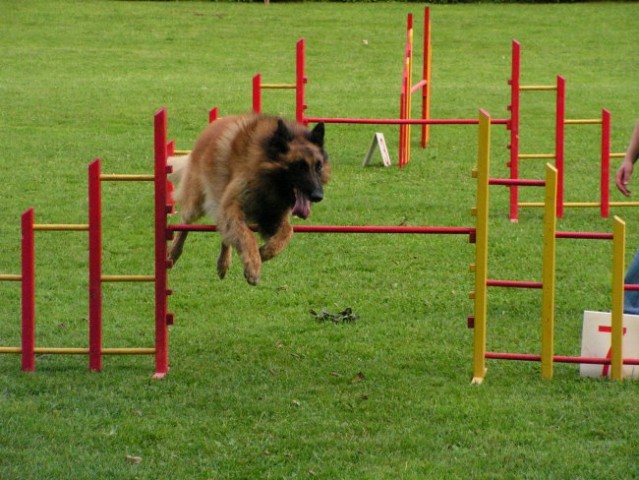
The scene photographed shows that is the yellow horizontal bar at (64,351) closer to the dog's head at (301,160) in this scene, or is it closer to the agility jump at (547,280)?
the dog's head at (301,160)

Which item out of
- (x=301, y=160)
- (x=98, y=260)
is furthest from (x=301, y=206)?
(x=98, y=260)

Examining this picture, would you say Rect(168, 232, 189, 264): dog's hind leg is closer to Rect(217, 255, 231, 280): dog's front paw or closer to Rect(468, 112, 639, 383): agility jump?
Rect(217, 255, 231, 280): dog's front paw

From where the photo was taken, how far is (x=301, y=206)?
7.81 meters

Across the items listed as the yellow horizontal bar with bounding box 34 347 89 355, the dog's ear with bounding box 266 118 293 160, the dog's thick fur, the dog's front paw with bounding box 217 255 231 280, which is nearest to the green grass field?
the yellow horizontal bar with bounding box 34 347 89 355

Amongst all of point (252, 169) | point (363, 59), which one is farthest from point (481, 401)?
point (363, 59)

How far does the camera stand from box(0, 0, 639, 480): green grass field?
261 inches

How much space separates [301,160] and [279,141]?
0.20 meters

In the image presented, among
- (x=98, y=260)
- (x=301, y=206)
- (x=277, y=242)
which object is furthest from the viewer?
(x=277, y=242)

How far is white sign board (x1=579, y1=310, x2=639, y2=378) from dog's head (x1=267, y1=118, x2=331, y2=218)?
1.95 metres

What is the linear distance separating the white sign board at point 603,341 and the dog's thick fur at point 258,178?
1968 millimetres

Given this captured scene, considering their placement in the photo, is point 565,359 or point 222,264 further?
point 222,264

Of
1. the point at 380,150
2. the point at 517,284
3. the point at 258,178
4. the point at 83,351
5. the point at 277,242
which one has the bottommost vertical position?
the point at 83,351

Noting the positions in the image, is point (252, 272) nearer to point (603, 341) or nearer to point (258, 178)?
point (258, 178)

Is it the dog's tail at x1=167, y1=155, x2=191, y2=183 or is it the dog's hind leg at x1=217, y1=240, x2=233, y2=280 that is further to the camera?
the dog's tail at x1=167, y1=155, x2=191, y2=183
